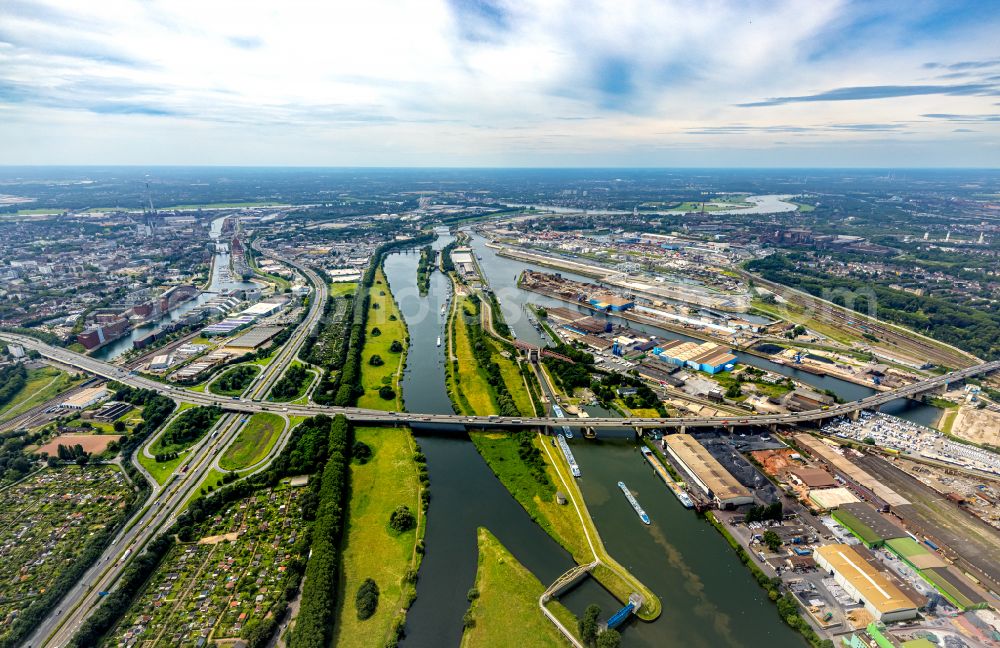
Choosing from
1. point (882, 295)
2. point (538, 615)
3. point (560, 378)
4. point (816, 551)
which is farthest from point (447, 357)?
point (882, 295)

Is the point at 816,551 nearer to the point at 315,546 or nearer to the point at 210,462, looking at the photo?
the point at 315,546

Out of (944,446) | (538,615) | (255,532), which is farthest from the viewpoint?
(944,446)

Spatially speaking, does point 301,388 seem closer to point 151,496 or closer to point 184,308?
point 151,496

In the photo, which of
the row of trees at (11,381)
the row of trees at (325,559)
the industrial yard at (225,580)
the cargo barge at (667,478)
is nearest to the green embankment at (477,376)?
the cargo barge at (667,478)

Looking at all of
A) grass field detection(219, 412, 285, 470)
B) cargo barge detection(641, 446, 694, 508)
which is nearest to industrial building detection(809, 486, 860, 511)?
cargo barge detection(641, 446, 694, 508)

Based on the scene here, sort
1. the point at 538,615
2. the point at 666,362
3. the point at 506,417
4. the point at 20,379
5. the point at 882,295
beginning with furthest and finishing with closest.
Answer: the point at 882,295 → the point at 666,362 → the point at 20,379 → the point at 506,417 → the point at 538,615

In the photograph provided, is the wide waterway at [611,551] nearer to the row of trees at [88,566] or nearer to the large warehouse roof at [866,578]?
the large warehouse roof at [866,578]

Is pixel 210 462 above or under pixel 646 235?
under
